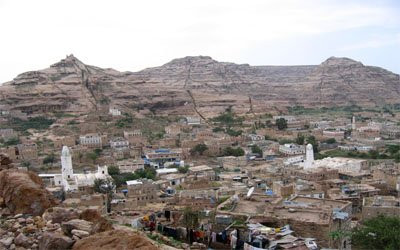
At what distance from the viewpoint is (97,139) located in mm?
48500

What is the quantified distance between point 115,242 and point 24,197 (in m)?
4.54

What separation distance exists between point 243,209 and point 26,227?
1049 centimetres

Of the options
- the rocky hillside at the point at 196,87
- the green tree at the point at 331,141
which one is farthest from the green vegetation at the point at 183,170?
the rocky hillside at the point at 196,87

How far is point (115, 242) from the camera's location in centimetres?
688

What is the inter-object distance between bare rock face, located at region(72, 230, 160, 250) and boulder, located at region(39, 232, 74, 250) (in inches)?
6.3

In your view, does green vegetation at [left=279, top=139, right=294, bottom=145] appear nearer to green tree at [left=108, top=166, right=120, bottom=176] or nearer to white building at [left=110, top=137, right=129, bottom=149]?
white building at [left=110, top=137, right=129, bottom=149]

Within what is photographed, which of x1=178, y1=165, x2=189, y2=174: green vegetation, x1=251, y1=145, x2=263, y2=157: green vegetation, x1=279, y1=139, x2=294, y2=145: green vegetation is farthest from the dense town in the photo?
x1=279, y1=139, x2=294, y2=145: green vegetation

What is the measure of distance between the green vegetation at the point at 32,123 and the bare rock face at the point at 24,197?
47.7 m

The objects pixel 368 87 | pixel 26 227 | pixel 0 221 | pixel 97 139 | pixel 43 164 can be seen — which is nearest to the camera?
A: pixel 26 227

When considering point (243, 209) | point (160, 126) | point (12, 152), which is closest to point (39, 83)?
point (160, 126)

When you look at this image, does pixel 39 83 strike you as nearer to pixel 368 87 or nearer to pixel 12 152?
pixel 12 152

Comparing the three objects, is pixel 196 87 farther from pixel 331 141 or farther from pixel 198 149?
pixel 198 149

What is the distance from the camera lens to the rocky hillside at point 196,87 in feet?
220

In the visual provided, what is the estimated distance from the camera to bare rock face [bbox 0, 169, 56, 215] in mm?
10461
